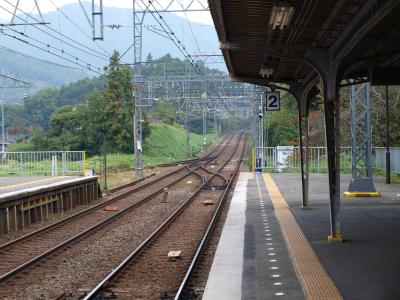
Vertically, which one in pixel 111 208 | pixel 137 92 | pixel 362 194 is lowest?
pixel 111 208

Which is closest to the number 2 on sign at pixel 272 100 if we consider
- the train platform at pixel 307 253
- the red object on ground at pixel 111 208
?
the train platform at pixel 307 253

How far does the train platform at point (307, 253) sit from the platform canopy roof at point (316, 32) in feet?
10.3

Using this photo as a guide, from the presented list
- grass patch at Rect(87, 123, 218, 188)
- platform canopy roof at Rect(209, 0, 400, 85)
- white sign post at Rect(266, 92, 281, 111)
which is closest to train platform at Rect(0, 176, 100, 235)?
platform canopy roof at Rect(209, 0, 400, 85)

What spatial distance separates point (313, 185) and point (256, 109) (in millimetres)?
23567

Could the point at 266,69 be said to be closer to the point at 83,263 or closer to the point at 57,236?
the point at 57,236

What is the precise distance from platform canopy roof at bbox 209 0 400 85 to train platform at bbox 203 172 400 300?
3148 mm

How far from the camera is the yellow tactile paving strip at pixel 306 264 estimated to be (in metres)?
7.69

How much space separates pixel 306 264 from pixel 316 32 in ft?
14.0

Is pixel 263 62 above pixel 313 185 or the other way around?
above

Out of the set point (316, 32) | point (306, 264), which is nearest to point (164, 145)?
point (316, 32)

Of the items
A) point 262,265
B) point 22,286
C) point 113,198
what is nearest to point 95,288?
point 22,286

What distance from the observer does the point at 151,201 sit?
23172 mm

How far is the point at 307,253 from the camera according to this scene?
411 inches

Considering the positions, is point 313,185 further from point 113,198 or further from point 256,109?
point 256,109
